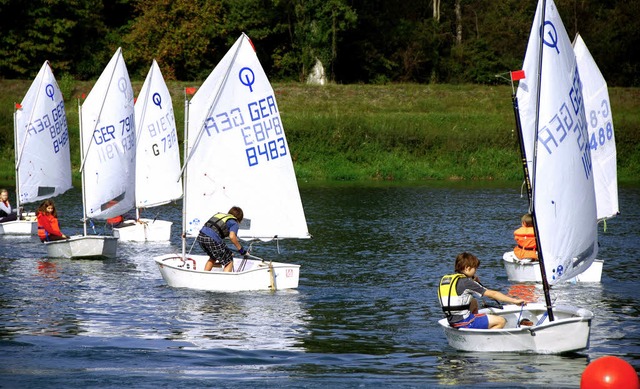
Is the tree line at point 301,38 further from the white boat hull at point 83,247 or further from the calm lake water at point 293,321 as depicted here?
the white boat hull at point 83,247

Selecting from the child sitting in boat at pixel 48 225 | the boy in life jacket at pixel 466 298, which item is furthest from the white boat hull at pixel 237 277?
the boy in life jacket at pixel 466 298

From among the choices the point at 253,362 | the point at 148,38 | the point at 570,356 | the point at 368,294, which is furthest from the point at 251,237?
the point at 148,38

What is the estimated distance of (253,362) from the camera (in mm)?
16891

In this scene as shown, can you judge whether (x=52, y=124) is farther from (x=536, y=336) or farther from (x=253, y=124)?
(x=536, y=336)

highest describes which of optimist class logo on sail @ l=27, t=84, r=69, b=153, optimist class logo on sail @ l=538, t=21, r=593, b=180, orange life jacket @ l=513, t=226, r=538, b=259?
optimist class logo on sail @ l=27, t=84, r=69, b=153

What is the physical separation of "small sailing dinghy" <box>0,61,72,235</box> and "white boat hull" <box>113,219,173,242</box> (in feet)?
14.2

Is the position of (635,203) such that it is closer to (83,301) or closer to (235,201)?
(235,201)

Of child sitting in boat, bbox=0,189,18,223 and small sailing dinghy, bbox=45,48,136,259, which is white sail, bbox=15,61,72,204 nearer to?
child sitting in boat, bbox=0,189,18,223

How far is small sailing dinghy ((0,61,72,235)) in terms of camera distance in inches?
1425

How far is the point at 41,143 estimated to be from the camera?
36.4m

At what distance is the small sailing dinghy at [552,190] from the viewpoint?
16797 mm

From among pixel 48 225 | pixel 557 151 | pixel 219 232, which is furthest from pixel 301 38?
pixel 557 151

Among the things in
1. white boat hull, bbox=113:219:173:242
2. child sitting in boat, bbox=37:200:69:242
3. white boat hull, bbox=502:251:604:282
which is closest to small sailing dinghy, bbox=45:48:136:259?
child sitting in boat, bbox=37:200:69:242

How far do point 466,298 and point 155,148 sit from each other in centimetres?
2088
